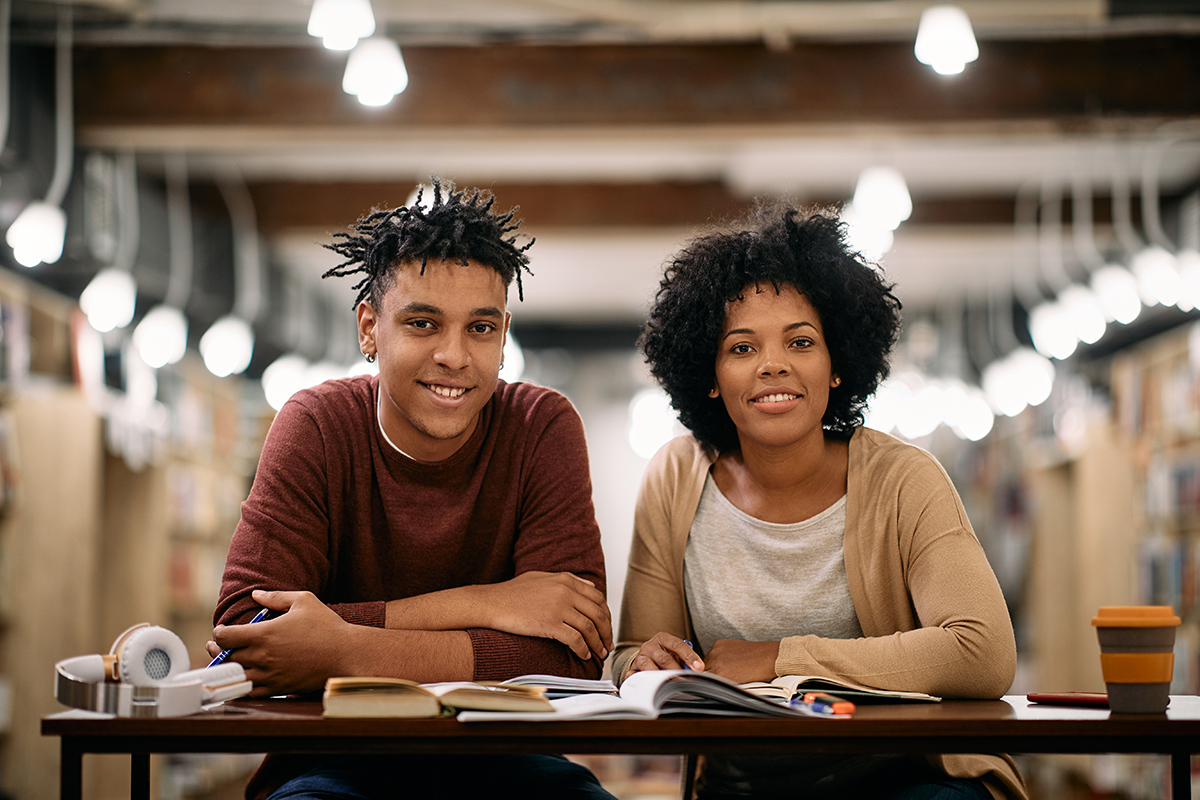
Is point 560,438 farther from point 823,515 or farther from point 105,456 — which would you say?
point 105,456

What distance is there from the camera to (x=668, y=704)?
4.36 ft

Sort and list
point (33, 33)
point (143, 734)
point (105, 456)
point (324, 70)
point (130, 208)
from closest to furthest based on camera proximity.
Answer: point (143, 734)
point (33, 33)
point (324, 70)
point (130, 208)
point (105, 456)

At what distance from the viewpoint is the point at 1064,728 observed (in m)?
1.26

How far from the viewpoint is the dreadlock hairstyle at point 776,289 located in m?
2.02

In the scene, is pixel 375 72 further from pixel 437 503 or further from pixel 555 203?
pixel 555 203

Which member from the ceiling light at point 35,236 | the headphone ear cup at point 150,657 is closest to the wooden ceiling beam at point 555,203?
the ceiling light at point 35,236

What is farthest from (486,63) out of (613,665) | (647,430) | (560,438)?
(647,430)

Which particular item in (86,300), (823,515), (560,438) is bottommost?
(823,515)

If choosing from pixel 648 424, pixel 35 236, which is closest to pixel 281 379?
pixel 35 236

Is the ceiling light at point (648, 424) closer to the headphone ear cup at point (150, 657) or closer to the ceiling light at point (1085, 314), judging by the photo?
the ceiling light at point (1085, 314)

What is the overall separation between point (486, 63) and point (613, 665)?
3.05 metres

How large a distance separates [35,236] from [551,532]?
2.76m

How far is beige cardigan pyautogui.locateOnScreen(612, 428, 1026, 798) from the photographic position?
5.27 ft

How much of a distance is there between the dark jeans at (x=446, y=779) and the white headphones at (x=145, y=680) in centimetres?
28
